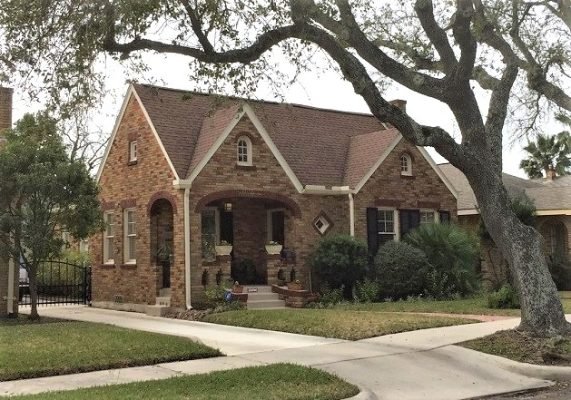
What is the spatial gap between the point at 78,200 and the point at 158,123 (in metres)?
4.10

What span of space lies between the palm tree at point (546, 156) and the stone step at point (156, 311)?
3132 centimetres

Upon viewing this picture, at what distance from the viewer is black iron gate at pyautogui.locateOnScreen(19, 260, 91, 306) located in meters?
23.2

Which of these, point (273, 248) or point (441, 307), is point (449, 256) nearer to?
point (441, 307)

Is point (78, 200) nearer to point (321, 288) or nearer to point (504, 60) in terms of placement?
point (321, 288)

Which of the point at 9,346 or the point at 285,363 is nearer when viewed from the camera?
the point at 285,363

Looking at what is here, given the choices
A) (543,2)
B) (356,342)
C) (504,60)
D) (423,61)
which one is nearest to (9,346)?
(356,342)

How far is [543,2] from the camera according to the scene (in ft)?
48.4

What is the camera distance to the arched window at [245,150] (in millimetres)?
19688

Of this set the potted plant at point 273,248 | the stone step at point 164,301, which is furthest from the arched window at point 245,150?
the stone step at point 164,301

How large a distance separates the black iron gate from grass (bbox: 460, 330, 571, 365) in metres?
14.9

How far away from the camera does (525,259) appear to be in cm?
1152

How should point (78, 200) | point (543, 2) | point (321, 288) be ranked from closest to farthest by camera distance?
point (543, 2) < point (78, 200) < point (321, 288)

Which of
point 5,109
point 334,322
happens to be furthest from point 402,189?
point 5,109

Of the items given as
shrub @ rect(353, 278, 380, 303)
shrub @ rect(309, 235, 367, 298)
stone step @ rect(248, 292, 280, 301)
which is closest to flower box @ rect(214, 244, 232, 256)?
stone step @ rect(248, 292, 280, 301)
